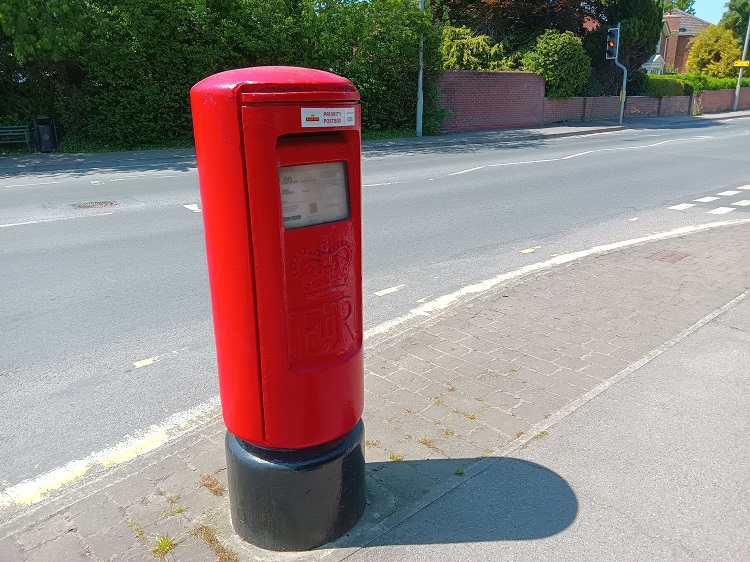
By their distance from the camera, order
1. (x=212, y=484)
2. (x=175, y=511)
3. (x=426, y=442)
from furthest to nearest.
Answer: (x=426, y=442) < (x=212, y=484) < (x=175, y=511)

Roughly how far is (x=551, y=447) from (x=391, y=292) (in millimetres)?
3024

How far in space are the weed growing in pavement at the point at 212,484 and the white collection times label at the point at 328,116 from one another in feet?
6.06

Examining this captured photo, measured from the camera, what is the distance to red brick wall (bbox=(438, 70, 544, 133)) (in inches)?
1001

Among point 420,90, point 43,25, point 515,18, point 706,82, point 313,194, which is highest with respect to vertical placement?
point 515,18

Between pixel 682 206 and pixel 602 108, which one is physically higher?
pixel 602 108

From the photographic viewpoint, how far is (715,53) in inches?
1809

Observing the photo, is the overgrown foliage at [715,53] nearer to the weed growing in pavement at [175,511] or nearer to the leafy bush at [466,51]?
the leafy bush at [466,51]

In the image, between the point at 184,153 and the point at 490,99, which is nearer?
the point at 184,153

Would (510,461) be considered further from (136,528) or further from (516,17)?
(516,17)

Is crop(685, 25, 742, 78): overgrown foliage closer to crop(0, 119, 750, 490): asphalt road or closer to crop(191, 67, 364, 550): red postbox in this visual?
crop(0, 119, 750, 490): asphalt road

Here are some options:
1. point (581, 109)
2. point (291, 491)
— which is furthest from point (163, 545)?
point (581, 109)

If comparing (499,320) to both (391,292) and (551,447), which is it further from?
(551,447)

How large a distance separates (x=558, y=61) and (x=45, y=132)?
2094 centimetres

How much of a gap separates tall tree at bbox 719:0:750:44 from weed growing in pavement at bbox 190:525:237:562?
60500 mm
